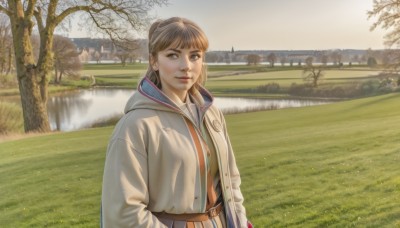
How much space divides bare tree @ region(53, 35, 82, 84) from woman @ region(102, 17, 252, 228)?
23181 millimetres

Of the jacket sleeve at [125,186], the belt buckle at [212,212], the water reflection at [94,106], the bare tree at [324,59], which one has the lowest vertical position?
the water reflection at [94,106]

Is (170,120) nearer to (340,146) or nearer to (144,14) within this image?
(340,146)

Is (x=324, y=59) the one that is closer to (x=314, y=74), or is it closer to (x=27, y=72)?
(x=314, y=74)

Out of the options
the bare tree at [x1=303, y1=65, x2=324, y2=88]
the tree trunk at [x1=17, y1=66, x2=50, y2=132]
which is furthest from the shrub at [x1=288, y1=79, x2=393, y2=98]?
the tree trunk at [x1=17, y1=66, x2=50, y2=132]

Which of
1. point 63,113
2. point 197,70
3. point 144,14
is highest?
point 144,14

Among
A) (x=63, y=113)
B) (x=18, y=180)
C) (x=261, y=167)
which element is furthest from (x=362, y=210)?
(x=63, y=113)

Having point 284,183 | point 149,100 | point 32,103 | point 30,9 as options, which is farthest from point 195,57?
point 30,9

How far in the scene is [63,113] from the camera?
80.0 ft

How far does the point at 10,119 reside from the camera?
2097 centimetres

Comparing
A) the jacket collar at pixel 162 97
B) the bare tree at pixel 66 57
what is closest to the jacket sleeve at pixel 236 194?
the jacket collar at pixel 162 97

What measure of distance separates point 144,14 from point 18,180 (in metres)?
11.7

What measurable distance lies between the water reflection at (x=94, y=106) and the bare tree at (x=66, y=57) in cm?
188

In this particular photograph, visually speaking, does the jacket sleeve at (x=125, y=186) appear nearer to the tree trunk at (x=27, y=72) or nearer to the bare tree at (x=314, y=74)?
the tree trunk at (x=27, y=72)

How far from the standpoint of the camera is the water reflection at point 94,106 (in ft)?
→ 74.2
